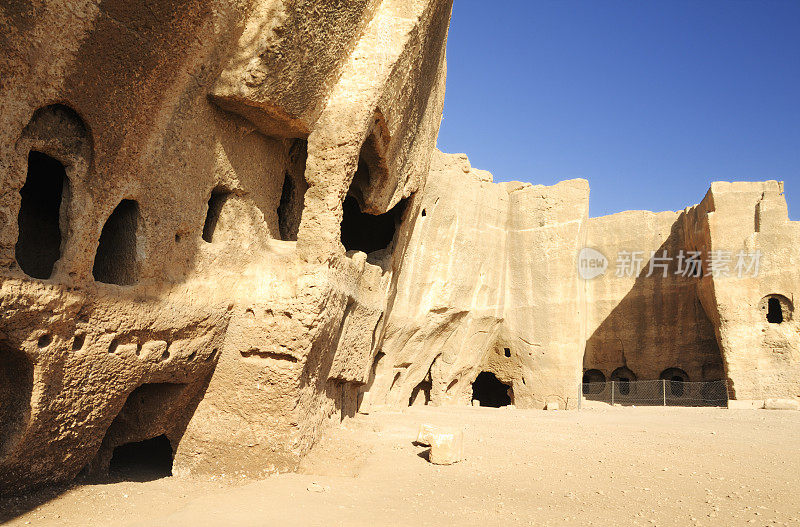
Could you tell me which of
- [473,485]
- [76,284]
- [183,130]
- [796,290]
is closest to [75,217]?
[76,284]

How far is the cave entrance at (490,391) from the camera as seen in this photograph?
63.6 ft

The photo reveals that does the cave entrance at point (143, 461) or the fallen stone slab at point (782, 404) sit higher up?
the fallen stone slab at point (782, 404)

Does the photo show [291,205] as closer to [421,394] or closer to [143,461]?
[143,461]

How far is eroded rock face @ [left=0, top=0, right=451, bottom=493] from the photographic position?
162 inches

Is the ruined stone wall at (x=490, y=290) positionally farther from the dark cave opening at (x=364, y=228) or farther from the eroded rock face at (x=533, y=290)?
the dark cave opening at (x=364, y=228)

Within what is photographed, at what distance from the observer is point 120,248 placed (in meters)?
5.02

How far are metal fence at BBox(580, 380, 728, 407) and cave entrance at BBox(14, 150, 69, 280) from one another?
1637cm

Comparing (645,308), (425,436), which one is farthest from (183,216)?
(645,308)

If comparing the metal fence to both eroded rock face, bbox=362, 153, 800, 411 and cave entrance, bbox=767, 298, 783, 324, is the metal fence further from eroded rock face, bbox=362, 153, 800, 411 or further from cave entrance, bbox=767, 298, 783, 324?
cave entrance, bbox=767, 298, 783, 324

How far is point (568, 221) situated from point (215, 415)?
1260cm

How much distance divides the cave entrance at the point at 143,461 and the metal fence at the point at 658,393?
14.4 m

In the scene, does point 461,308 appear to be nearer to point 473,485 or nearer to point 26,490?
point 473,485

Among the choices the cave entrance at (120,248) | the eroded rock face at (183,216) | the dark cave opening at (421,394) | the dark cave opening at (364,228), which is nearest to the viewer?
the eroded rock face at (183,216)

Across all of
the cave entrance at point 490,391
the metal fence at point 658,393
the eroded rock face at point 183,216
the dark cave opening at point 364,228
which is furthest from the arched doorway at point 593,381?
the eroded rock face at point 183,216
